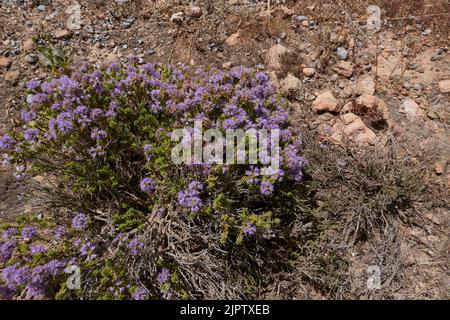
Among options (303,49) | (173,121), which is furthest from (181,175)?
(303,49)

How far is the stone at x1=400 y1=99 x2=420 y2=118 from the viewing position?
4312 mm

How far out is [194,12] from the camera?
498 centimetres

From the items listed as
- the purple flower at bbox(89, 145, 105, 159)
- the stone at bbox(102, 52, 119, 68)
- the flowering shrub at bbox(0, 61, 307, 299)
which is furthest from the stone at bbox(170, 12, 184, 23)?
the purple flower at bbox(89, 145, 105, 159)

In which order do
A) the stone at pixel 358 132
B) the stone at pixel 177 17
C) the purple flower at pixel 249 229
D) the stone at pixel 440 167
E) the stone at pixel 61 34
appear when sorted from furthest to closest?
1. the stone at pixel 177 17
2. the stone at pixel 61 34
3. the stone at pixel 358 132
4. the stone at pixel 440 167
5. the purple flower at pixel 249 229

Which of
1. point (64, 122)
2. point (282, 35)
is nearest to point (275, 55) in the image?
point (282, 35)

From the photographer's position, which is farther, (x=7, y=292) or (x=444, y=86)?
(x=444, y=86)

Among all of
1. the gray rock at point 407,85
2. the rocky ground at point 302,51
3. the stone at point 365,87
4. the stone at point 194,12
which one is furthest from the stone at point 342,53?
the stone at point 194,12

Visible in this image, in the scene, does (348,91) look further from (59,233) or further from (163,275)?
(59,233)

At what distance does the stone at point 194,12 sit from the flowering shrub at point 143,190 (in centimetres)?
163

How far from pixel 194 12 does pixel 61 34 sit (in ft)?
5.88

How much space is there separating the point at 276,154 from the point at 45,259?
2.19 meters

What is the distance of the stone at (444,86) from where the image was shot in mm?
4379

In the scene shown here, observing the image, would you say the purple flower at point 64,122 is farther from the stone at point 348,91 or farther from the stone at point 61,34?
the stone at point 348,91

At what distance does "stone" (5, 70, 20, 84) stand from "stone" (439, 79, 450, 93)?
5.22 metres
